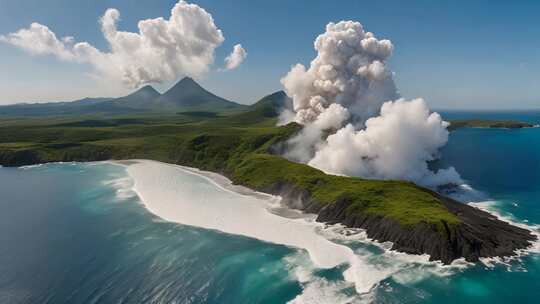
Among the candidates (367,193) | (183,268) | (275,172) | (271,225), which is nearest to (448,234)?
(367,193)

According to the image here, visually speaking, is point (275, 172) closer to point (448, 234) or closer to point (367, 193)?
point (367, 193)

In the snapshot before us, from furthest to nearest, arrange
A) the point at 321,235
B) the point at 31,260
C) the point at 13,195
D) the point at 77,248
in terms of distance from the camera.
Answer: the point at 13,195 < the point at 321,235 < the point at 77,248 < the point at 31,260

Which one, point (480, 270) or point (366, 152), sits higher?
point (366, 152)

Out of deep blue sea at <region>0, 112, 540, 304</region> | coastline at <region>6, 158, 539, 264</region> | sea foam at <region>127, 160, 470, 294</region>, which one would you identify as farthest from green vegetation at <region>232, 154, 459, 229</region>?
deep blue sea at <region>0, 112, 540, 304</region>

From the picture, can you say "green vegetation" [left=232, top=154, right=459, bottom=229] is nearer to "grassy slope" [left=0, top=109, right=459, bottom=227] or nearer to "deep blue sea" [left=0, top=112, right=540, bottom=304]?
"grassy slope" [left=0, top=109, right=459, bottom=227]

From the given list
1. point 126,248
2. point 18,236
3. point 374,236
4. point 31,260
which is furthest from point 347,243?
point 18,236

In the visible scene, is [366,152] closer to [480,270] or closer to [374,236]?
[374,236]
